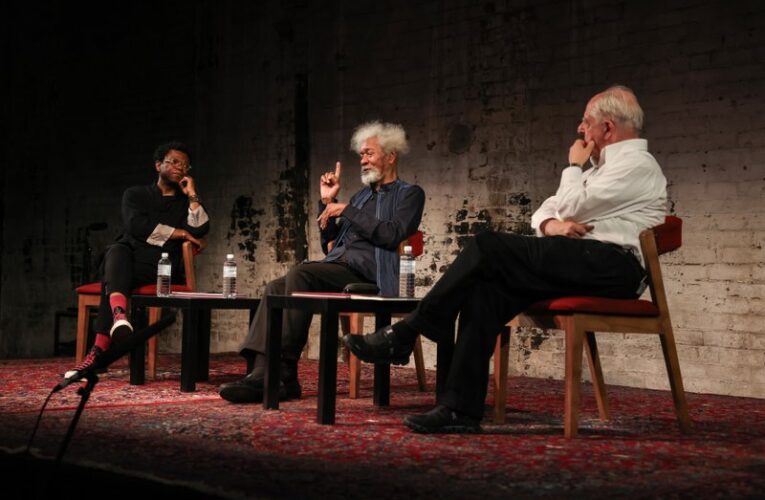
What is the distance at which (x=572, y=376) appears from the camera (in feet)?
10.3

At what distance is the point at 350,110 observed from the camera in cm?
664

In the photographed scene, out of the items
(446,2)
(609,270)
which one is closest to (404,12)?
(446,2)

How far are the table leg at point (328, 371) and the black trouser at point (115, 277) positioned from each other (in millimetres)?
1745

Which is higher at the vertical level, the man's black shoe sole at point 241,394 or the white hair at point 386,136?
the white hair at point 386,136

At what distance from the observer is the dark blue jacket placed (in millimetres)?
4109

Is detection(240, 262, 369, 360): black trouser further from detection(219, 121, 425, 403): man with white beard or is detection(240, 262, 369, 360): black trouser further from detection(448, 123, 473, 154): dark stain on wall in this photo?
detection(448, 123, 473, 154): dark stain on wall

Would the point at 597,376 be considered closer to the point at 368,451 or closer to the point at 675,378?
the point at 675,378

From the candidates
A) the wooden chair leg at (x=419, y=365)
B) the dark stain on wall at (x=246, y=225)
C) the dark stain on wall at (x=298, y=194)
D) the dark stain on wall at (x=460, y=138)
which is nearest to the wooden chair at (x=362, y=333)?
the wooden chair leg at (x=419, y=365)

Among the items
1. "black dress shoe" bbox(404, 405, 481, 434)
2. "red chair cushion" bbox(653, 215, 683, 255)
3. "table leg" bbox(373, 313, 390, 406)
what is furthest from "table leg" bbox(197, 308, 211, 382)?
"red chair cushion" bbox(653, 215, 683, 255)

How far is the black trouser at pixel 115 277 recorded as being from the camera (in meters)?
4.75

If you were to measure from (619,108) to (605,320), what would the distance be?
30.0 inches

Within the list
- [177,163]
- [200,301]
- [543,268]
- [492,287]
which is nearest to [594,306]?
[543,268]

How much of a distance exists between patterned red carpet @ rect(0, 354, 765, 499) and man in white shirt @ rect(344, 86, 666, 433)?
0.74 feet

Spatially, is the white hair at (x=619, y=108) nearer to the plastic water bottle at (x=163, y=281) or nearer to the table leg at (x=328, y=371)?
the table leg at (x=328, y=371)
